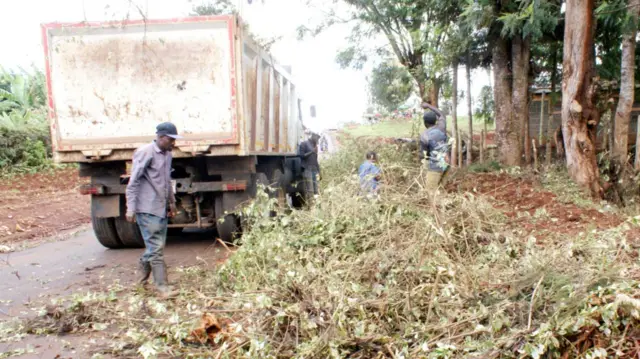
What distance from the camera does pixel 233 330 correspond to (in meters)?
3.34

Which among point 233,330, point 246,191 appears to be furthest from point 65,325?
point 246,191

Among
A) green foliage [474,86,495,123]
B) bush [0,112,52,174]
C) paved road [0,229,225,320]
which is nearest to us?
paved road [0,229,225,320]

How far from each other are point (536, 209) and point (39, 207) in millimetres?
9924

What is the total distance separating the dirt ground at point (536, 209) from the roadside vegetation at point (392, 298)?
0.61 m

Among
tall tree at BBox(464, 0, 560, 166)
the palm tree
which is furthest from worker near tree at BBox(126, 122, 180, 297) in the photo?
the palm tree

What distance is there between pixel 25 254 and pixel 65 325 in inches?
153

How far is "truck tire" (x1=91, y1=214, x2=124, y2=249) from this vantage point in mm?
7113

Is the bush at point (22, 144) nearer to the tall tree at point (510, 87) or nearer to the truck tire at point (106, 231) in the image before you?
the truck tire at point (106, 231)

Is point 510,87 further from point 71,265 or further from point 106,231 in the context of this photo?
point 71,265

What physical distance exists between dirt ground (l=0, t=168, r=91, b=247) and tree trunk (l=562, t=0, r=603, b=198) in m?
8.88

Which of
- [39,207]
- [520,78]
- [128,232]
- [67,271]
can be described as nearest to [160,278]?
[67,271]

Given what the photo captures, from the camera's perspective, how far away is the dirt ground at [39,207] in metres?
9.16

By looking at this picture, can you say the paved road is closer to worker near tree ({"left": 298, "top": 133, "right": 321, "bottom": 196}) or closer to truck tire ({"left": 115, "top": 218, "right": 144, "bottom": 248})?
truck tire ({"left": 115, "top": 218, "right": 144, "bottom": 248})

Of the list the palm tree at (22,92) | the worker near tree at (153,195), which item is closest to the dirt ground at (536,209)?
the worker near tree at (153,195)
